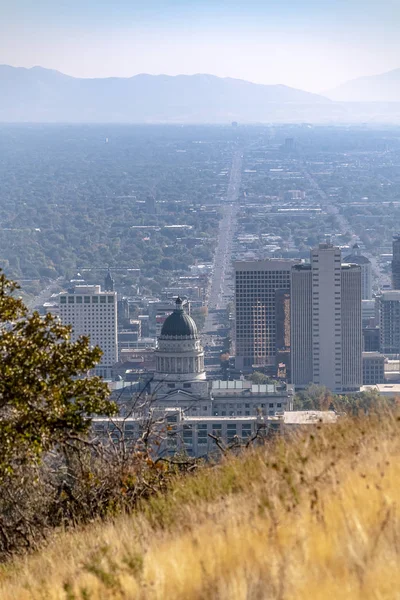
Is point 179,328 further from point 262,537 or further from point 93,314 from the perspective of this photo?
point 262,537

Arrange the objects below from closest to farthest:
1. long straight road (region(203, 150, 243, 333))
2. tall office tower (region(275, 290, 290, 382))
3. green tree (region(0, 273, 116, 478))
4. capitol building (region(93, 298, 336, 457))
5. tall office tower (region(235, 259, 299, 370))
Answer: green tree (region(0, 273, 116, 478)), capitol building (region(93, 298, 336, 457)), tall office tower (region(275, 290, 290, 382)), tall office tower (region(235, 259, 299, 370)), long straight road (region(203, 150, 243, 333))

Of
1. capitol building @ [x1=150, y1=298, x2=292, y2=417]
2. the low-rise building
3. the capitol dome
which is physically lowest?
the low-rise building

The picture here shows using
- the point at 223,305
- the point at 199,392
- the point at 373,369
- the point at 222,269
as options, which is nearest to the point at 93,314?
the point at 373,369

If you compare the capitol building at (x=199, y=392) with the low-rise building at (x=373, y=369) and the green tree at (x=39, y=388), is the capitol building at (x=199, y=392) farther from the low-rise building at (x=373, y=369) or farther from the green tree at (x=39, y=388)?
the green tree at (x=39, y=388)

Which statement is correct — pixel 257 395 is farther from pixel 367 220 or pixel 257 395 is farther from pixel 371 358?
pixel 367 220

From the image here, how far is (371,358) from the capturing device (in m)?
86.6

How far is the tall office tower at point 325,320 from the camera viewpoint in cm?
8575

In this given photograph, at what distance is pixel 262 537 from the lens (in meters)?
6.81

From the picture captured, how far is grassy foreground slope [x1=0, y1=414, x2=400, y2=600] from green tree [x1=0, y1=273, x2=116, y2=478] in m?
0.94

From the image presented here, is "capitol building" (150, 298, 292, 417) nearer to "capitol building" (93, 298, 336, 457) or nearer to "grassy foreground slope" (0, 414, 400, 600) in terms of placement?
"capitol building" (93, 298, 336, 457)

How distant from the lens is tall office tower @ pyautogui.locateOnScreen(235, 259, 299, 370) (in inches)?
3794

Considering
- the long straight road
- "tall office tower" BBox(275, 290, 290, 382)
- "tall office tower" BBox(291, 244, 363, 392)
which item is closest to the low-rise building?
"tall office tower" BBox(291, 244, 363, 392)

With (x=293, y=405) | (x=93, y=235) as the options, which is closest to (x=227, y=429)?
(x=293, y=405)

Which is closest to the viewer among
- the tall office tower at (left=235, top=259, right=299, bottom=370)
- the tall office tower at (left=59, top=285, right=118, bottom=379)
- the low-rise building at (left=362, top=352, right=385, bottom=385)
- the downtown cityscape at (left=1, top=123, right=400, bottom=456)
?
the downtown cityscape at (left=1, top=123, right=400, bottom=456)
